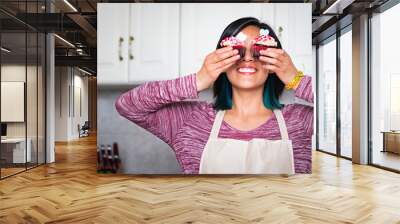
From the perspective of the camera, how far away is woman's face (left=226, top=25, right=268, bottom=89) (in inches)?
245

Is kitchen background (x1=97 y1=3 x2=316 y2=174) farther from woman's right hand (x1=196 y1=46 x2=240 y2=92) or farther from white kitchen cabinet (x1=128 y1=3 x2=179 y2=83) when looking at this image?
woman's right hand (x1=196 y1=46 x2=240 y2=92)

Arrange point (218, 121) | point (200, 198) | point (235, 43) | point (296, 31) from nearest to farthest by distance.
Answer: point (200, 198) < point (235, 43) < point (218, 121) < point (296, 31)

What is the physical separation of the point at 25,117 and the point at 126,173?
2096 mm

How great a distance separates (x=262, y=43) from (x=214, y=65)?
83 cm

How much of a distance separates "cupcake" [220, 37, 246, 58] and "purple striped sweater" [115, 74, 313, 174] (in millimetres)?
710

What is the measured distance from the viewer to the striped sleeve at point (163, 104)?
6.26m

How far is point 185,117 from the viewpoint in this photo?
6.27 meters

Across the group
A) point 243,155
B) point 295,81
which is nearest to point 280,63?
point 295,81

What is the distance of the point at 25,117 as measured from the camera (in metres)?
6.96

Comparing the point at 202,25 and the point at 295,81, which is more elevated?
the point at 202,25

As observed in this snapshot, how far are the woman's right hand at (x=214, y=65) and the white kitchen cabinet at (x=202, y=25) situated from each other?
10 centimetres

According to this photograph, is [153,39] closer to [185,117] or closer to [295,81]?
[185,117]

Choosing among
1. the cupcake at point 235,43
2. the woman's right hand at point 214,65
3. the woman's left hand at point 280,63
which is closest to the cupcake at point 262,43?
the woman's left hand at point 280,63

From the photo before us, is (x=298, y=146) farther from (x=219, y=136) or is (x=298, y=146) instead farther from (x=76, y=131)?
(x=76, y=131)
